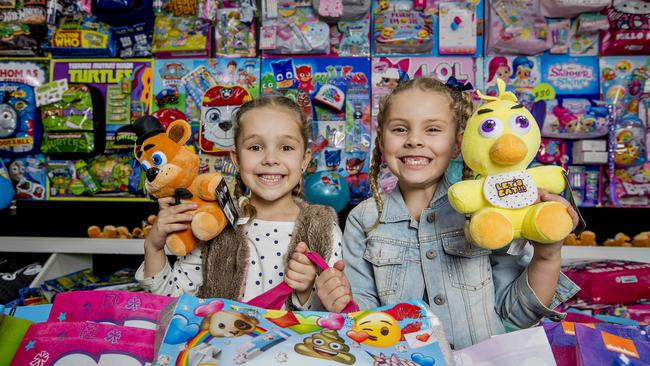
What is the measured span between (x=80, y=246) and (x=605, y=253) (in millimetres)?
2978

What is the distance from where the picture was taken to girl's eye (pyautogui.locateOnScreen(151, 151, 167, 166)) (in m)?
1.20

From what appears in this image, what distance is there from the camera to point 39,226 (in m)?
3.07

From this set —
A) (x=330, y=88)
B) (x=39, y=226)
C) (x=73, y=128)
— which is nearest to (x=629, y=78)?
(x=330, y=88)

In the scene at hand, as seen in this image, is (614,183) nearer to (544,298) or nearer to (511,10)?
(511,10)

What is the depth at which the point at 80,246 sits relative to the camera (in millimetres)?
2594

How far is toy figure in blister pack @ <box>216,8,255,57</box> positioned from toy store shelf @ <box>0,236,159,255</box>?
53.0 inches

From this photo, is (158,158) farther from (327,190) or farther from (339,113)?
(339,113)

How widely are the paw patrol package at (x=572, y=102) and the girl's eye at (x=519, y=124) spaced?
1885 millimetres

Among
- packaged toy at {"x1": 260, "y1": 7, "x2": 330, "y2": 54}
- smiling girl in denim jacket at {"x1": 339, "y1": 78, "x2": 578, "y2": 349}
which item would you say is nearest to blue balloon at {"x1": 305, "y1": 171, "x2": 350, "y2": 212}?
packaged toy at {"x1": 260, "y1": 7, "x2": 330, "y2": 54}

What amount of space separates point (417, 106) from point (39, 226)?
9.73ft

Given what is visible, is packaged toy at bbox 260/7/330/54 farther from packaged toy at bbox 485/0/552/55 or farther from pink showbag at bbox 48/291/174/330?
pink showbag at bbox 48/291/174/330

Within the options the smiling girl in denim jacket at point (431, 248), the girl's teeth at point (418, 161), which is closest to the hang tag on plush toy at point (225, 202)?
the smiling girl in denim jacket at point (431, 248)

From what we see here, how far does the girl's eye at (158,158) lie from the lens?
1196mm

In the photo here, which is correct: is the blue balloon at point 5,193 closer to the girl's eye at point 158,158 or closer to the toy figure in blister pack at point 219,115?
the toy figure in blister pack at point 219,115
